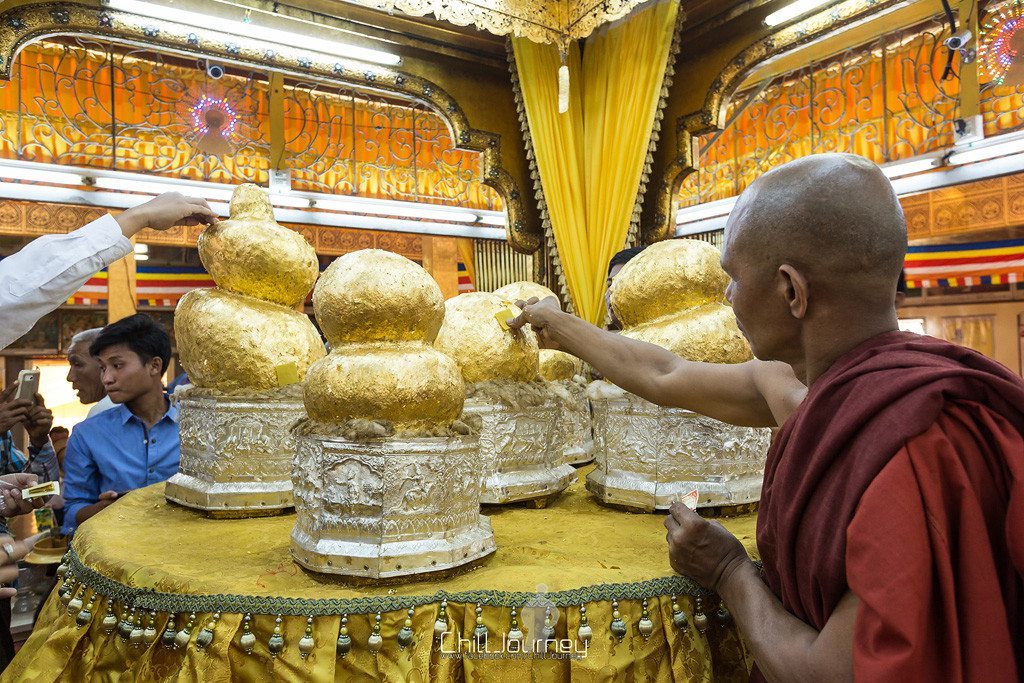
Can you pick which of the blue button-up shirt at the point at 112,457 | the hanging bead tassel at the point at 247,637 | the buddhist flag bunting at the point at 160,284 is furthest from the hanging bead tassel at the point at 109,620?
the buddhist flag bunting at the point at 160,284

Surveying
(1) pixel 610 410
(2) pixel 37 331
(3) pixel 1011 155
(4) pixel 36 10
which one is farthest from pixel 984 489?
(2) pixel 37 331

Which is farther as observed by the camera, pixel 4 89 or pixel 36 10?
pixel 4 89

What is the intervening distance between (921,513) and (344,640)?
83 centimetres

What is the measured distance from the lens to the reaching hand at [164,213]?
74.0 inches

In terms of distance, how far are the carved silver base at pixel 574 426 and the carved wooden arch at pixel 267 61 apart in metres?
1.87

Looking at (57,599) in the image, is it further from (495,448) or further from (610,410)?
(610,410)

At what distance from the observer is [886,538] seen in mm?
705

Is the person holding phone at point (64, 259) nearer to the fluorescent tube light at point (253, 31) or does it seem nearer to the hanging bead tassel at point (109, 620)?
the hanging bead tassel at point (109, 620)

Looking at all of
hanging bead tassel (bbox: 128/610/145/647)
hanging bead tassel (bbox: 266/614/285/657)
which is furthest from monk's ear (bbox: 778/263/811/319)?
hanging bead tassel (bbox: 128/610/145/647)

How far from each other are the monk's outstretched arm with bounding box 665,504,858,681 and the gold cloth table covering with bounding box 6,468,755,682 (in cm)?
7

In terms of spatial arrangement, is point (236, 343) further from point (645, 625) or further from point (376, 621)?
point (645, 625)

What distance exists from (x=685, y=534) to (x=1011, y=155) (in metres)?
2.90

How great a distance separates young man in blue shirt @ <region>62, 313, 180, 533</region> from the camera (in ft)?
7.57

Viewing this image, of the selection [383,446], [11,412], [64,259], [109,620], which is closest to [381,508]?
[383,446]
